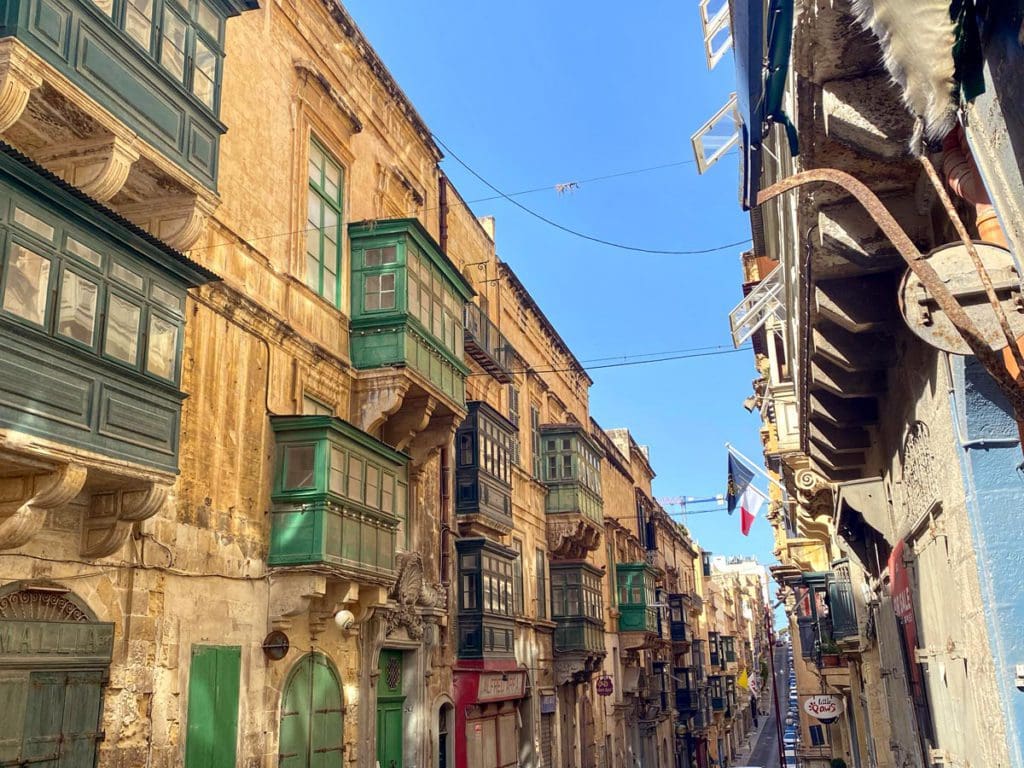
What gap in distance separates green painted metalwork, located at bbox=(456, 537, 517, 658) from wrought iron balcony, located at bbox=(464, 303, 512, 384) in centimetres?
461

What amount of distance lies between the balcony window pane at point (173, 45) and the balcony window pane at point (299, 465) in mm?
5189

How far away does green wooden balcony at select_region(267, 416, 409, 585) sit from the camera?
12375 mm

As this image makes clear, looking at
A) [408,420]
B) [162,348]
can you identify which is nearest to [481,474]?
[408,420]

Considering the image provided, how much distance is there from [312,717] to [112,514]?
5.37 meters

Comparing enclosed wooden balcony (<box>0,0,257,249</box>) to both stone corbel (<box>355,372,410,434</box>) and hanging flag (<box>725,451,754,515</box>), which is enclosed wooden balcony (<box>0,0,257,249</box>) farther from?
hanging flag (<box>725,451,754,515</box>)

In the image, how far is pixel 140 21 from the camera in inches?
379

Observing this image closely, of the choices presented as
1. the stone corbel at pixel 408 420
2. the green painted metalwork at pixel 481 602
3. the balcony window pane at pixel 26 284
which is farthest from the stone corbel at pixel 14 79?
the green painted metalwork at pixel 481 602

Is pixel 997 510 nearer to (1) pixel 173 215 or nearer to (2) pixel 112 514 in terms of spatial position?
(2) pixel 112 514

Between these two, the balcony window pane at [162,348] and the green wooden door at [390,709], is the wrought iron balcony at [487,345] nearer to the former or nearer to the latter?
the green wooden door at [390,709]

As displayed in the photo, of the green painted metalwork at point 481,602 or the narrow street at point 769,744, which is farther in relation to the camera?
the narrow street at point 769,744

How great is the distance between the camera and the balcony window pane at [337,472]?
1274 cm

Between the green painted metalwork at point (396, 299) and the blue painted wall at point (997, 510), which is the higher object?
the green painted metalwork at point (396, 299)

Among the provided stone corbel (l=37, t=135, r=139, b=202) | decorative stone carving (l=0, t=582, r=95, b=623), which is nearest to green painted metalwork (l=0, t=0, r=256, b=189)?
stone corbel (l=37, t=135, r=139, b=202)

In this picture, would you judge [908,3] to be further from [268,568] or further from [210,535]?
[268,568]
